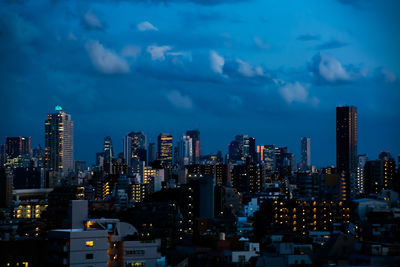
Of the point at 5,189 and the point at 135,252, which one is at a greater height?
the point at 135,252

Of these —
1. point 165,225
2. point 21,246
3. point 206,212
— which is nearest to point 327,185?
point 206,212

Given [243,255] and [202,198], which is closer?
[243,255]

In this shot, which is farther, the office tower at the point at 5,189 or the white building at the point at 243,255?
the office tower at the point at 5,189

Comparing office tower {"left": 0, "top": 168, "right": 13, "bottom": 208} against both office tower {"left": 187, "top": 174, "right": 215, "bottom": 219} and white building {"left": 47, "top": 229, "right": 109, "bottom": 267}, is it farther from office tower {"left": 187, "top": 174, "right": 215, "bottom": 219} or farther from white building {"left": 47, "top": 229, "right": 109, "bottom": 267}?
white building {"left": 47, "top": 229, "right": 109, "bottom": 267}

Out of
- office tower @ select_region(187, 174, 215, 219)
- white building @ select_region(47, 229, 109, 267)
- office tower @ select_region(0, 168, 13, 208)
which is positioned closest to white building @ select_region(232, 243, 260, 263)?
white building @ select_region(47, 229, 109, 267)

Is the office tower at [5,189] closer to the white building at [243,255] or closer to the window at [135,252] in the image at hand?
the white building at [243,255]

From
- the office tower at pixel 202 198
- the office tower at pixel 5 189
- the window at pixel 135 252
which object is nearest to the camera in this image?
the window at pixel 135 252

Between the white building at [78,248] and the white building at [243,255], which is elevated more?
the white building at [78,248]

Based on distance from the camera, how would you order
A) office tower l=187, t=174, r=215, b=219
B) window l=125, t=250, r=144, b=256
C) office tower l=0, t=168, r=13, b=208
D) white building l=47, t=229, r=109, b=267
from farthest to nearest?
1. office tower l=0, t=168, r=13, b=208
2. office tower l=187, t=174, r=215, b=219
3. window l=125, t=250, r=144, b=256
4. white building l=47, t=229, r=109, b=267

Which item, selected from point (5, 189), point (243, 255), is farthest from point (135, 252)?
point (5, 189)

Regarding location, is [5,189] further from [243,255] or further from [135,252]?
[135,252]

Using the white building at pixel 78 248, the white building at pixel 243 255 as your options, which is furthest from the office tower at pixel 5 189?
the white building at pixel 78 248

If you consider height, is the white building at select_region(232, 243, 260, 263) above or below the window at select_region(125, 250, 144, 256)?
below
